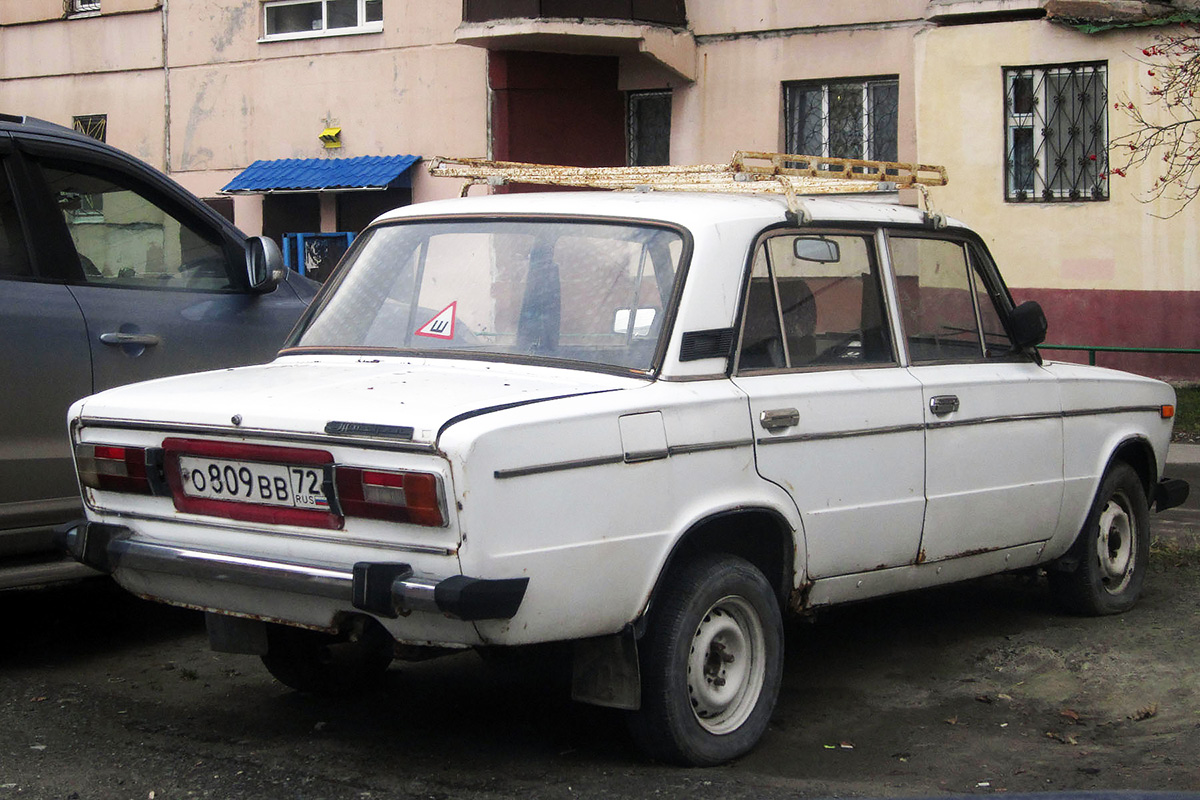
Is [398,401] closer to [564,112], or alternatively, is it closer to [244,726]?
[244,726]

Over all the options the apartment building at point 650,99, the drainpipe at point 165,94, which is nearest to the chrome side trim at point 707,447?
the apartment building at point 650,99

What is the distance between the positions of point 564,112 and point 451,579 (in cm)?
1568

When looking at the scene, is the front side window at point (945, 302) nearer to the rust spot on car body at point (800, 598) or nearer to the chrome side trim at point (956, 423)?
the chrome side trim at point (956, 423)

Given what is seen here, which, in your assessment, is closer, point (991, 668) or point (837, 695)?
point (837, 695)

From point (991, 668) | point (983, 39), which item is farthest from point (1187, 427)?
point (991, 668)

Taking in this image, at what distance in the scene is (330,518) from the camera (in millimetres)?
4043

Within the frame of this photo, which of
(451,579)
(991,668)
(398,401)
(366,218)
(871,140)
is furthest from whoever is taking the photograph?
(366,218)

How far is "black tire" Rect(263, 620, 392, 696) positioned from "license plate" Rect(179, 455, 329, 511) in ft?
2.56

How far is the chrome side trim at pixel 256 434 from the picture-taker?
3.85 m

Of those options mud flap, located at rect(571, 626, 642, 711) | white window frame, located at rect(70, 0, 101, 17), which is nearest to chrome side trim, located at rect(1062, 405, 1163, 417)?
mud flap, located at rect(571, 626, 642, 711)

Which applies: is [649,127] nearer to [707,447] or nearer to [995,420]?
[995,420]

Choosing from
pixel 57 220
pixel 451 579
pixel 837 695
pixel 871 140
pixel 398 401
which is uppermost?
pixel 871 140

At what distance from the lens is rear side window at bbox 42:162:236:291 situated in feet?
19.8

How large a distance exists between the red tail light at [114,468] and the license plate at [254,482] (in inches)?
6.7
